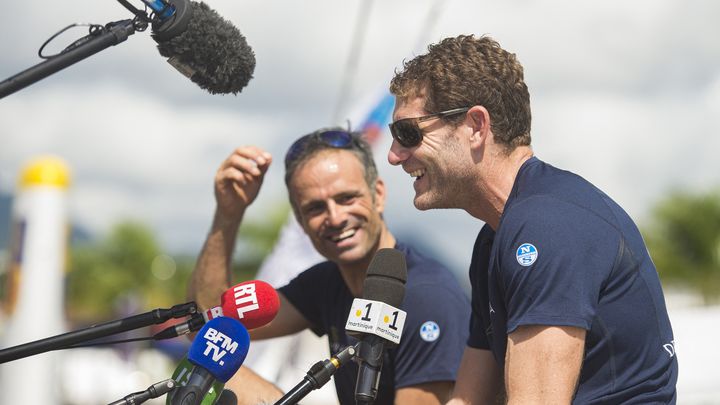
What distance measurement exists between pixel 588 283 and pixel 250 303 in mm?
980

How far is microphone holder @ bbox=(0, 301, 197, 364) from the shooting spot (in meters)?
2.54

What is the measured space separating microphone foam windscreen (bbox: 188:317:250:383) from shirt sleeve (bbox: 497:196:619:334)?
28.3 inches

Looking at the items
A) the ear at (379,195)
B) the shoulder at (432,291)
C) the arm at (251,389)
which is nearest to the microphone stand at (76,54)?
the arm at (251,389)

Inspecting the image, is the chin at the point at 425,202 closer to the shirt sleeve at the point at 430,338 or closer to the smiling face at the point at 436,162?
the smiling face at the point at 436,162

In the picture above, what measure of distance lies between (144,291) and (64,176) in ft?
162

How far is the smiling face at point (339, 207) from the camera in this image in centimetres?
420

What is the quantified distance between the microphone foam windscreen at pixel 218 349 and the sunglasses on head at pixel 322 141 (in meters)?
1.97

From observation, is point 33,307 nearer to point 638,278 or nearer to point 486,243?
point 486,243

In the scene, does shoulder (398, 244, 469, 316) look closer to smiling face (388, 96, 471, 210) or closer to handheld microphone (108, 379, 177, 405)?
smiling face (388, 96, 471, 210)

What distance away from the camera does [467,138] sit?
9.68ft

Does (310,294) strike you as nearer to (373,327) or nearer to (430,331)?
(430,331)

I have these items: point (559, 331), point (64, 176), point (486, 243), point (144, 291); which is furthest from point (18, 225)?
point (144, 291)

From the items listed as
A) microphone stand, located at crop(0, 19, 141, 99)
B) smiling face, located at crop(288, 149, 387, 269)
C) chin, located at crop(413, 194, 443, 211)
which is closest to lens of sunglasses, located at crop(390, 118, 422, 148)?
chin, located at crop(413, 194, 443, 211)

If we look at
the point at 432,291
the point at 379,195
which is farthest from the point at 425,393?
the point at 379,195
